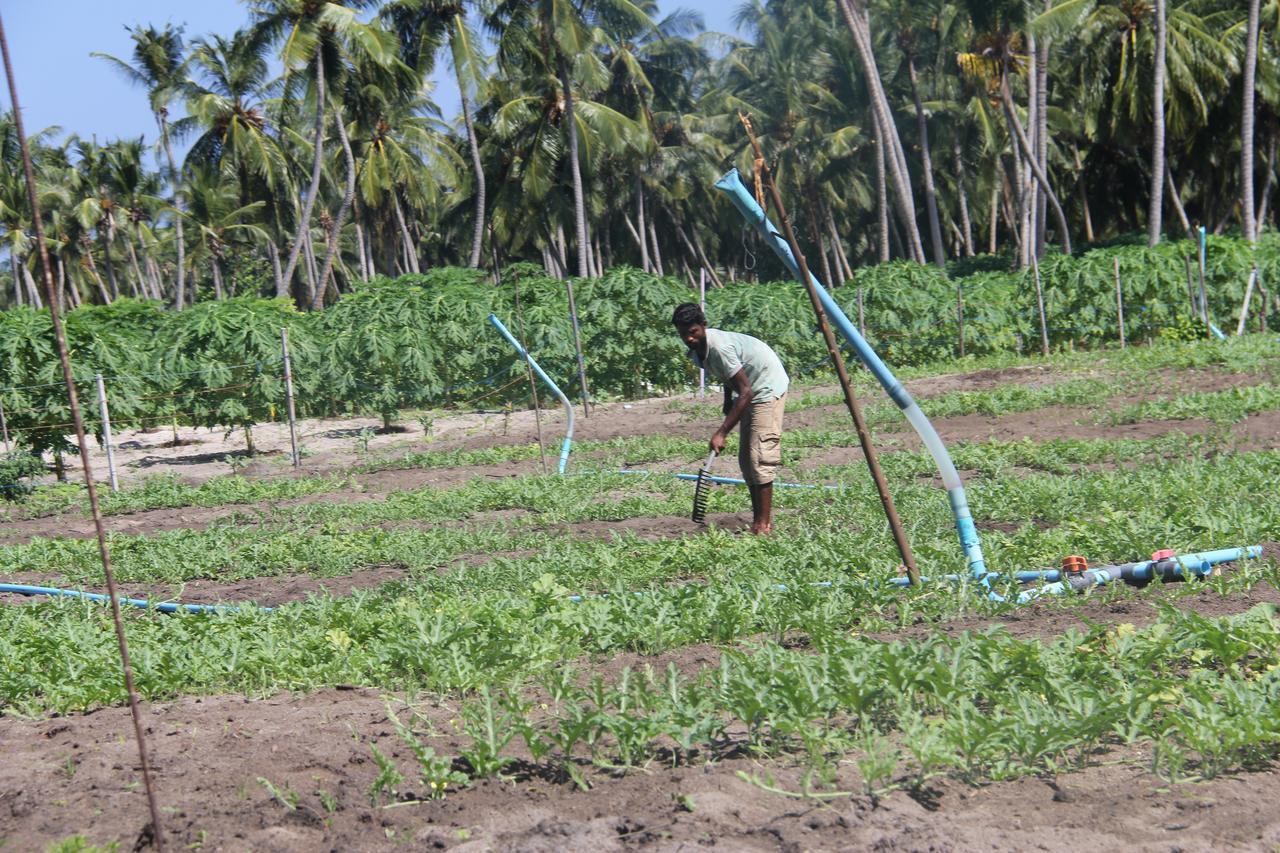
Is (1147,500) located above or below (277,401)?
below

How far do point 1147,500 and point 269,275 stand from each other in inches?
2326

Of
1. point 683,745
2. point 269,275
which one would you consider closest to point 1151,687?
point 683,745

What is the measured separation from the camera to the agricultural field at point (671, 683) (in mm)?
3809

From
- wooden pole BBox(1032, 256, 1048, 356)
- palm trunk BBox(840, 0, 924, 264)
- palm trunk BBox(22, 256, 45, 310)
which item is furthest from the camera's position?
palm trunk BBox(22, 256, 45, 310)

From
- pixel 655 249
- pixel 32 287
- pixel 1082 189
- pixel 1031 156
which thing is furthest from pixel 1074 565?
pixel 32 287

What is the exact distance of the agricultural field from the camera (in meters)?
3.81

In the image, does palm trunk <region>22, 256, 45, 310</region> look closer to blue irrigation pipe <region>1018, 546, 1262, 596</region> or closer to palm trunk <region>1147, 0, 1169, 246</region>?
palm trunk <region>1147, 0, 1169, 246</region>

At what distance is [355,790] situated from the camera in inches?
161

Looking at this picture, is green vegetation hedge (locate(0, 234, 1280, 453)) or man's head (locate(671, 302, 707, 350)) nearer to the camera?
man's head (locate(671, 302, 707, 350))

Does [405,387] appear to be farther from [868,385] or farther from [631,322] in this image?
[868,385]

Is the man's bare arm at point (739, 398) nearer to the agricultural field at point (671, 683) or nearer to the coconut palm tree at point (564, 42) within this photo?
the agricultural field at point (671, 683)

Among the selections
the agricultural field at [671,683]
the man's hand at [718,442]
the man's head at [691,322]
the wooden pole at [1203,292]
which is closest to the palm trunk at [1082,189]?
the wooden pole at [1203,292]

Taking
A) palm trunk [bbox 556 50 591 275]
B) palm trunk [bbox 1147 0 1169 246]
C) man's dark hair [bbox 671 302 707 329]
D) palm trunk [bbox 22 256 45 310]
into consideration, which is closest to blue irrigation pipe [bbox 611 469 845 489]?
man's dark hair [bbox 671 302 707 329]

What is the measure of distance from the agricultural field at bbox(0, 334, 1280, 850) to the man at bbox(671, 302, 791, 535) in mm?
399
